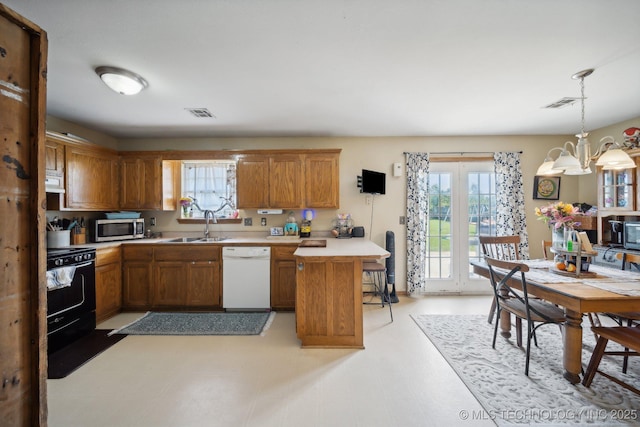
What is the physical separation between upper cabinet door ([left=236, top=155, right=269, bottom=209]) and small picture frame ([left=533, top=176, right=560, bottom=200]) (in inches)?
162

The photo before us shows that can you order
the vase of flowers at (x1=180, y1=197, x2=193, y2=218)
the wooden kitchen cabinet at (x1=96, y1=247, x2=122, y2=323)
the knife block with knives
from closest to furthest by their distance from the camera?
the wooden kitchen cabinet at (x1=96, y1=247, x2=122, y2=323), the knife block with knives, the vase of flowers at (x1=180, y1=197, x2=193, y2=218)

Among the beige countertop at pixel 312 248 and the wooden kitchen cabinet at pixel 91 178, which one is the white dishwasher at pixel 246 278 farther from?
the wooden kitchen cabinet at pixel 91 178

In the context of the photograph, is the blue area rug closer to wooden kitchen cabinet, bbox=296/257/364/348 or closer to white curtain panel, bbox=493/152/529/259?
wooden kitchen cabinet, bbox=296/257/364/348

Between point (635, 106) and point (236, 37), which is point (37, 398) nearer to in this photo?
point (236, 37)

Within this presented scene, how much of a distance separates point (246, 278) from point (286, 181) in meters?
1.43

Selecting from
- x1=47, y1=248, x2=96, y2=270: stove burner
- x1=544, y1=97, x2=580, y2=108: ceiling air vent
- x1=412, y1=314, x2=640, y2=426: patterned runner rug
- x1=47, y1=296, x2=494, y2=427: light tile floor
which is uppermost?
x1=544, y1=97, x2=580, y2=108: ceiling air vent

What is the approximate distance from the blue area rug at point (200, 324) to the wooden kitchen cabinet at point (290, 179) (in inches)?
58.7

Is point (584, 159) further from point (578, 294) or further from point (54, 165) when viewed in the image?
point (54, 165)

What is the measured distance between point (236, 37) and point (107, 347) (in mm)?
3027

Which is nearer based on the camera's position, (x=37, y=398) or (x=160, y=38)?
(x=37, y=398)

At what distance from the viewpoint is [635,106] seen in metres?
2.87

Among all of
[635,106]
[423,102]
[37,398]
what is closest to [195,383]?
[37,398]

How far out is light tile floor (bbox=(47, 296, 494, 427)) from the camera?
5.47 feet

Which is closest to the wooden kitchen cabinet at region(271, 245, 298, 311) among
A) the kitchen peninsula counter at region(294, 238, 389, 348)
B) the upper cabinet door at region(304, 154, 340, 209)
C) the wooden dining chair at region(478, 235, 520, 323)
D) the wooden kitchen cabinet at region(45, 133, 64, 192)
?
the upper cabinet door at region(304, 154, 340, 209)
